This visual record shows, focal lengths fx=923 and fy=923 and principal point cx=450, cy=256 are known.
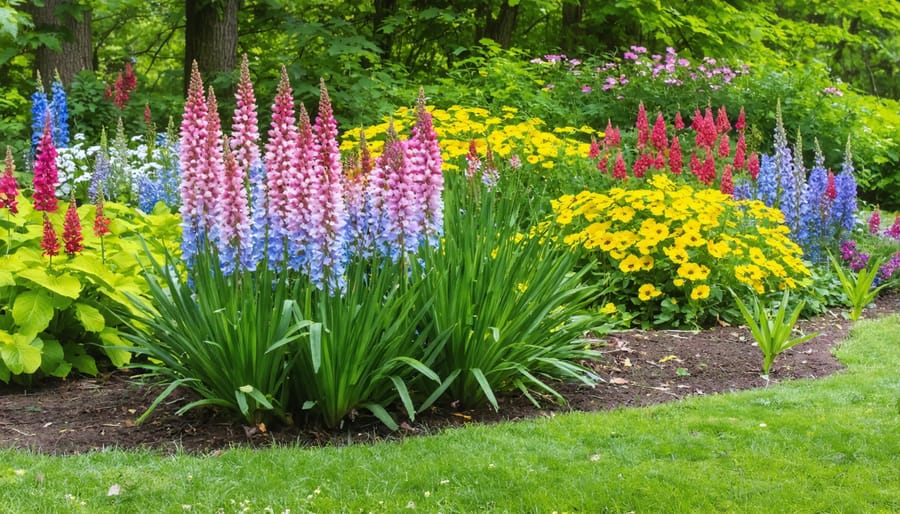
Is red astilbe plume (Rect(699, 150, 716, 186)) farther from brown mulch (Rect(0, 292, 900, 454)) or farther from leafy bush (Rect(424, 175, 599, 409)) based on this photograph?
leafy bush (Rect(424, 175, 599, 409))

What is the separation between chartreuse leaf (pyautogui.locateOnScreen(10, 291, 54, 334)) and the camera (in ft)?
→ 17.2

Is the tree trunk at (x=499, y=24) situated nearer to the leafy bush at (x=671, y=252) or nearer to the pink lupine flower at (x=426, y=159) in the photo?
the leafy bush at (x=671, y=252)

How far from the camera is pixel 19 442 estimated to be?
14.6 ft

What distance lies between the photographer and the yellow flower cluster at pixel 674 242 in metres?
7.17

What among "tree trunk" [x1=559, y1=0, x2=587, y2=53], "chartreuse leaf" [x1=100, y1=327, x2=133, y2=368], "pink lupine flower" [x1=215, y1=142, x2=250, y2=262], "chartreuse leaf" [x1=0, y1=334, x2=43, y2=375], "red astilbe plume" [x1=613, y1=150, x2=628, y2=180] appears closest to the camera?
Answer: "pink lupine flower" [x1=215, y1=142, x2=250, y2=262]

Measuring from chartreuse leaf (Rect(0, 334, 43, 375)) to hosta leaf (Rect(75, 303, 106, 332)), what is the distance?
1.10 ft

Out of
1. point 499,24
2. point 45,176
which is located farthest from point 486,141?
point 499,24

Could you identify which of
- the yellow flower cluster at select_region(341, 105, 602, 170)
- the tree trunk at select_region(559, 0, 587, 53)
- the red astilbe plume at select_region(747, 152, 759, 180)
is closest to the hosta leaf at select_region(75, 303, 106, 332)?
the yellow flower cluster at select_region(341, 105, 602, 170)

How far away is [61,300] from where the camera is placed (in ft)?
17.8

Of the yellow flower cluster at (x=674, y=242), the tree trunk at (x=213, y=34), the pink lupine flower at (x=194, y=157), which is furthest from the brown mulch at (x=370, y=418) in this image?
the tree trunk at (x=213, y=34)

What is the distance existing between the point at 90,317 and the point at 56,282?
0.28 meters

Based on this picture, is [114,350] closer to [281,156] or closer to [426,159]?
[281,156]

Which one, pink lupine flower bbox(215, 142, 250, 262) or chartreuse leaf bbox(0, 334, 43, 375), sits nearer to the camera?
pink lupine flower bbox(215, 142, 250, 262)

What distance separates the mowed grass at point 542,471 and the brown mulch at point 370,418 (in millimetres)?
262
